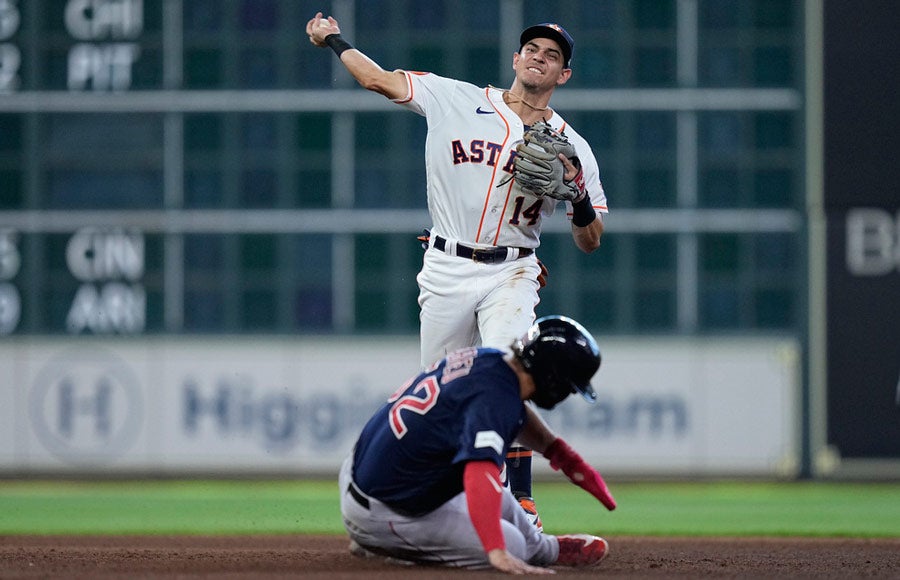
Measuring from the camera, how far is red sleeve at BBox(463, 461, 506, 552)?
4273 mm

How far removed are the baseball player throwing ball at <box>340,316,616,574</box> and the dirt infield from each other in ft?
0.41

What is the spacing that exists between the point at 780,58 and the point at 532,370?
752 centimetres

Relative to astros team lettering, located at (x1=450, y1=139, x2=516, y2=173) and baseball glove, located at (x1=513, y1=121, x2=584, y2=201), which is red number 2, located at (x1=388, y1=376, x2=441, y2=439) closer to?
baseball glove, located at (x1=513, y1=121, x2=584, y2=201)

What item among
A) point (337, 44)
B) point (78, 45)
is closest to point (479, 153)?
point (337, 44)

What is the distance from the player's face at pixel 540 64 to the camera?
5504mm

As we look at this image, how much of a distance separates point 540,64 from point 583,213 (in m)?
0.61

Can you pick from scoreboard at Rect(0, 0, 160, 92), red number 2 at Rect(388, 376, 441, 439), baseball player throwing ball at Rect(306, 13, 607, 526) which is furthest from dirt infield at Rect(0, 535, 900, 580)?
scoreboard at Rect(0, 0, 160, 92)

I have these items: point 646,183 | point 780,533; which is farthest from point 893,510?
point 646,183

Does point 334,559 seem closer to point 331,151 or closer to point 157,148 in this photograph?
point 331,151

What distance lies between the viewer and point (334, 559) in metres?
5.33

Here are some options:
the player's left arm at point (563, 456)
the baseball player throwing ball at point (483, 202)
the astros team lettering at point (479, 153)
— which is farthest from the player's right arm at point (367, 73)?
the player's left arm at point (563, 456)

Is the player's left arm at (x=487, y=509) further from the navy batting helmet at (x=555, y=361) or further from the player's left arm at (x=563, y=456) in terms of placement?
the player's left arm at (x=563, y=456)

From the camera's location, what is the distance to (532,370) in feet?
14.9

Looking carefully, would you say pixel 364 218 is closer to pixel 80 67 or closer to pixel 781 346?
pixel 80 67
